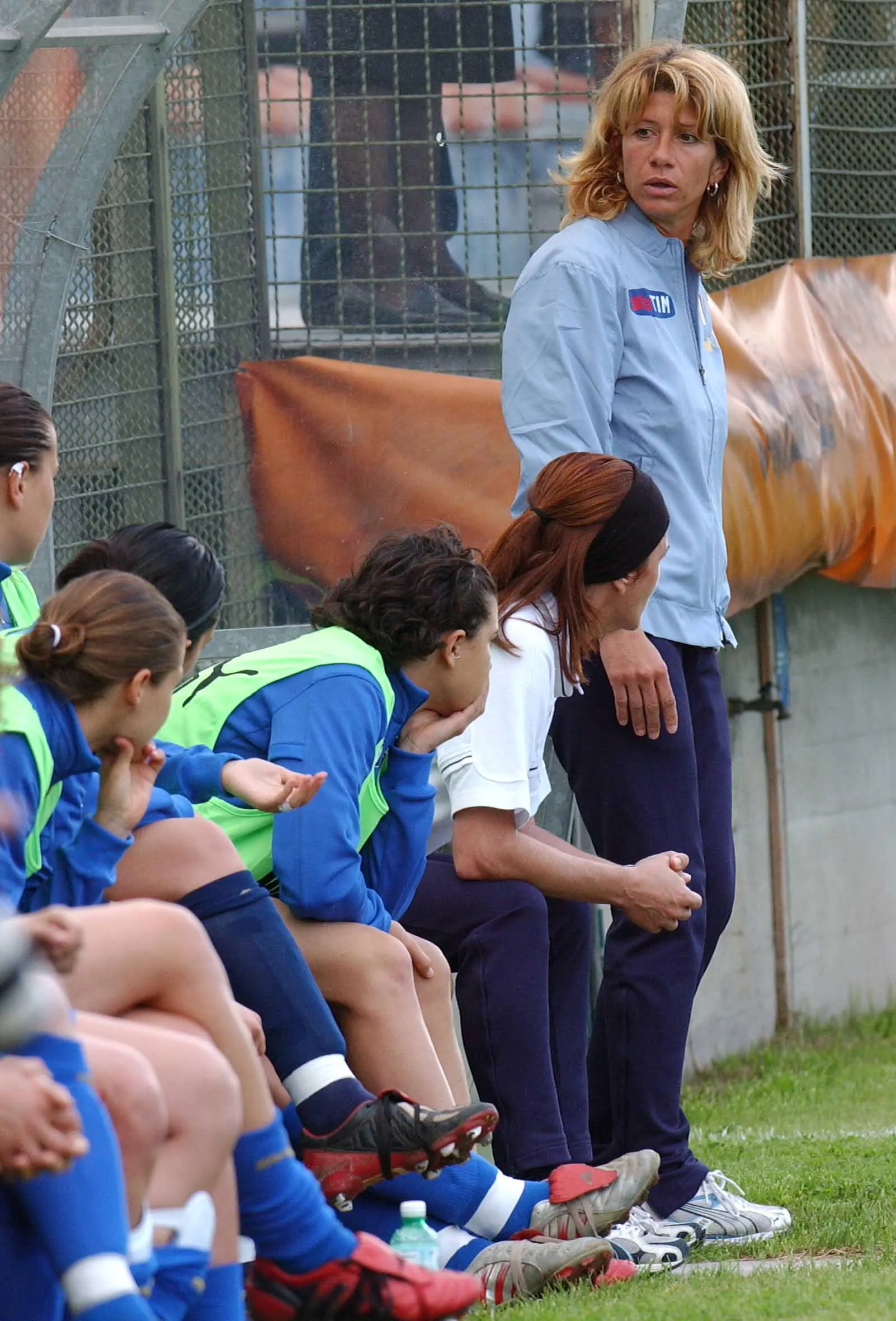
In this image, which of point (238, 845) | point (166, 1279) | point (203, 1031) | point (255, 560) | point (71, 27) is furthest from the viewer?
point (255, 560)

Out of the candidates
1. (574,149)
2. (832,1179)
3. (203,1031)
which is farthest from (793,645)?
(203,1031)

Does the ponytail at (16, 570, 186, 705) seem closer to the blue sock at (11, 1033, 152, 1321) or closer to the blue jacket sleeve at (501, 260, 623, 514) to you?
the blue sock at (11, 1033, 152, 1321)

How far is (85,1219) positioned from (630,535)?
1.76 metres

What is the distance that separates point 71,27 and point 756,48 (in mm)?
3107

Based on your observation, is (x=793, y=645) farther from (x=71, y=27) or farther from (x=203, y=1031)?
(x=203, y=1031)

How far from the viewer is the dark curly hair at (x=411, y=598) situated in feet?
10.9

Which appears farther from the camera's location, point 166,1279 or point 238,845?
point 238,845

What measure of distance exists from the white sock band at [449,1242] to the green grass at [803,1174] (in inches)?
6.8

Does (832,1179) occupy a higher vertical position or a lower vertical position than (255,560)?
lower

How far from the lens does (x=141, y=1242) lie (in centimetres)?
228

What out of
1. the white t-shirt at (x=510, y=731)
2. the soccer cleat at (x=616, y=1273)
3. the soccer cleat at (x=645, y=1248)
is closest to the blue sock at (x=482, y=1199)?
the soccer cleat at (x=616, y=1273)

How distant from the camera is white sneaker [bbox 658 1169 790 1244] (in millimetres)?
3668

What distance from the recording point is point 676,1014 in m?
3.76

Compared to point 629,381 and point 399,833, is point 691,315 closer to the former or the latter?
point 629,381
